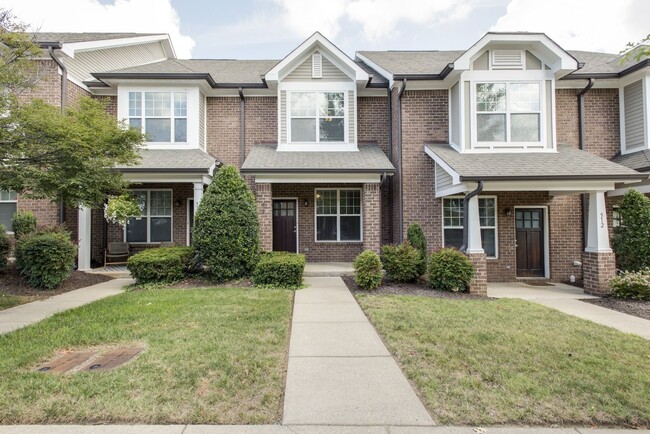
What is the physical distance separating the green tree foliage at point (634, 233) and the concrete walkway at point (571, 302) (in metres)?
1.38

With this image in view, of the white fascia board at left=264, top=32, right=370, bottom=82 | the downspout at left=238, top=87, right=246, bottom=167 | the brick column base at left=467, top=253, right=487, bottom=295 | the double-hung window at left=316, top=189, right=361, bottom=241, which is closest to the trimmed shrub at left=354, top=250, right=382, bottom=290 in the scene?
the brick column base at left=467, top=253, right=487, bottom=295

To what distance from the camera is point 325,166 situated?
9.63 metres

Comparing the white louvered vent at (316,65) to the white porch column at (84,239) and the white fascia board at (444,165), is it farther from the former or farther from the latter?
the white porch column at (84,239)

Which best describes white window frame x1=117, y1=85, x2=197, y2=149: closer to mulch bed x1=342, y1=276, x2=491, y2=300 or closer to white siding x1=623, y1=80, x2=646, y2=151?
mulch bed x1=342, y1=276, x2=491, y2=300

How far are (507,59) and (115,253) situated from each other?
540 inches

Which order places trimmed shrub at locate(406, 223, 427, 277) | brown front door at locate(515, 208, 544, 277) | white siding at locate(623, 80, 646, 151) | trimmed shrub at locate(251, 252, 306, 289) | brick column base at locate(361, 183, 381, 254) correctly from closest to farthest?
1. trimmed shrub at locate(251, 252, 306, 289)
2. trimmed shrub at locate(406, 223, 427, 277)
3. brick column base at locate(361, 183, 381, 254)
4. white siding at locate(623, 80, 646, 151)
5. brown front door at locate(515, 208, 544, 277)

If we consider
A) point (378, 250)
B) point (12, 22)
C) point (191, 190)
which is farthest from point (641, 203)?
point (12, 22)

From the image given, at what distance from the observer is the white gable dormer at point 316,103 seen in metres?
11.1

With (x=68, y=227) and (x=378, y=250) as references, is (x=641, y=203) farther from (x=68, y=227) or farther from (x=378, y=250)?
(x=68, y=227)

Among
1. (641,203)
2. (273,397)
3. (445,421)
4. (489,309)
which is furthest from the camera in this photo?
(641,203)

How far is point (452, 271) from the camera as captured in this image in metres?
8.01

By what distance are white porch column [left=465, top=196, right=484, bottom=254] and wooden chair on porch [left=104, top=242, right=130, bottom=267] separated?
419 inches

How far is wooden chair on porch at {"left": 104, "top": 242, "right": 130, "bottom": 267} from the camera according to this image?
36.4 feet

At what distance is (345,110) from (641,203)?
843 centimetres
